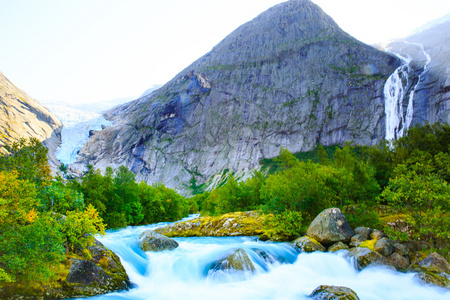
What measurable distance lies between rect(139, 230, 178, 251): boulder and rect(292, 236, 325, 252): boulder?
12121 millimetres

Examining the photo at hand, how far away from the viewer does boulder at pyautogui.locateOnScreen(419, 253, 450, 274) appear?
57.1ft

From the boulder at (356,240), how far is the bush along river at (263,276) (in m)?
1.40

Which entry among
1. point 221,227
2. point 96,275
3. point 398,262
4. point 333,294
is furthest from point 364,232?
point 96,275

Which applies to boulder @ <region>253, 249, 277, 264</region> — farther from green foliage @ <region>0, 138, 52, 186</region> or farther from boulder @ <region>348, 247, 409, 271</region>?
green foliage @ <region>0, 138, 52, 186</region>

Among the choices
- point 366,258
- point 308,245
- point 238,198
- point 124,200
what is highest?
point 124,200

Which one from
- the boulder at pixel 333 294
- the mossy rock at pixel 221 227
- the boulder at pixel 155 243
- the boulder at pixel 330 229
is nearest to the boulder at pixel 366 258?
the boulder at pixel 330 229

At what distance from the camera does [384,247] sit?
20328 mm

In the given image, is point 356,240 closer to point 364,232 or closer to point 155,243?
point 364,232

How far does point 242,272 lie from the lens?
18719 millimetres

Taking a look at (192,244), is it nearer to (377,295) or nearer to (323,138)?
(377,295)

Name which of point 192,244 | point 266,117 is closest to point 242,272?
point 192,244

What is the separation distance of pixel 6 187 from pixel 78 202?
31.1 ft

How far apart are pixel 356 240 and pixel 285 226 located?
Result: 23.3ft

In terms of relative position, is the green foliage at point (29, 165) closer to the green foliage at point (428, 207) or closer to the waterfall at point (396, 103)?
the green foliage at point (428, 207)
